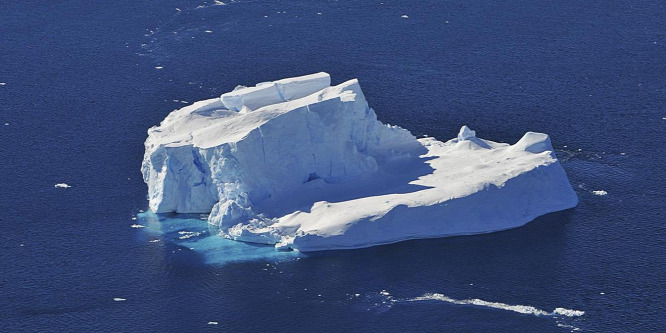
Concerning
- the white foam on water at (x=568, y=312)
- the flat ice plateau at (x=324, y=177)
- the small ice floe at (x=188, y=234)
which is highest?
the flat ice plateau at (x=324, y=177)

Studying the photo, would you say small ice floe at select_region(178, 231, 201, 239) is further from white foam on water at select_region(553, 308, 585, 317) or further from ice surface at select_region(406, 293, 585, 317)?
white foam on water at select_region(553, 308, 585, 317)

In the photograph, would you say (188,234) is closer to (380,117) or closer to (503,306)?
(503,306)

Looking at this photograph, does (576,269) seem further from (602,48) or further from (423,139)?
(602,48)

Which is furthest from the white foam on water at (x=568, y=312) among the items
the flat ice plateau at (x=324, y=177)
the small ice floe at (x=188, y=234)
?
the small ice floe at (x=188, y=234)

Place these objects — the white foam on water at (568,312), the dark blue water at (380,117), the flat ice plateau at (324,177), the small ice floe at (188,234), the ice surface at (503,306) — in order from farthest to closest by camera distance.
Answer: the small ice floe at (188,234), the flat ice plateau at (324,177), the dark blue water at (380,117), the ice surface at (503,306), the white foam on water at (568,312)

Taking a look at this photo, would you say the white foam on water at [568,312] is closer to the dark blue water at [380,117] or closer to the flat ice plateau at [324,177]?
the dark blue water at [380,117]

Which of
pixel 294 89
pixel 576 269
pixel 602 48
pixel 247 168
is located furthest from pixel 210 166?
pixel 602 48

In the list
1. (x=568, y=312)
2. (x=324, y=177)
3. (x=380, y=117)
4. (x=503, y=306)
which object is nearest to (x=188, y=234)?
(x=324, y=177)
